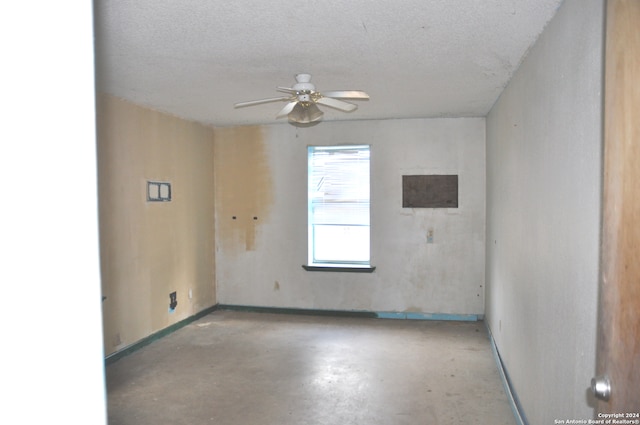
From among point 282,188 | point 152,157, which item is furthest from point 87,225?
point 282,188

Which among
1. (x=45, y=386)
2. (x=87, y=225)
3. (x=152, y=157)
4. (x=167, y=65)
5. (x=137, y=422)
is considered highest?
(x=167, y=65)

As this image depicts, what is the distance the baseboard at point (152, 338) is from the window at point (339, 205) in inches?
59.9

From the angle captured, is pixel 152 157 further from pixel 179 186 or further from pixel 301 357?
pixel 301 357

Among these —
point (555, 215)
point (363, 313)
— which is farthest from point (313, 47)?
point (363, 313)

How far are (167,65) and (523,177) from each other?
2530 mm

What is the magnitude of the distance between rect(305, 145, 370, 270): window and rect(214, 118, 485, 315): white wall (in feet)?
0.37

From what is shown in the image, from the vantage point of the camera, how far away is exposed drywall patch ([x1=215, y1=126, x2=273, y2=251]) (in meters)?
5.77

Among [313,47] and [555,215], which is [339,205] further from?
[555,215]

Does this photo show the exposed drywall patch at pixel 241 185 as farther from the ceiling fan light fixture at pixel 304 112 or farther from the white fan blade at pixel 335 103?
the white fan blade at pixel 335 103

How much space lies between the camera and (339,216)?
5.61 metres

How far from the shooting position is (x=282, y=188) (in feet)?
18.7

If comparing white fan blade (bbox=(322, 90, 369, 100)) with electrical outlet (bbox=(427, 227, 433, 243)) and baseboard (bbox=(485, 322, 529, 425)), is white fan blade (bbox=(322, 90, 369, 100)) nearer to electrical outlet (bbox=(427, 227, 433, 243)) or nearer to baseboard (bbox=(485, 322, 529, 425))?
baseboard (bbox=(485, 322, 529, 425))

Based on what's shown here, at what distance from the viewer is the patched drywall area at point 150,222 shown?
13.0ft

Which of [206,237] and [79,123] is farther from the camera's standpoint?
[206,237]
